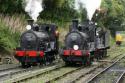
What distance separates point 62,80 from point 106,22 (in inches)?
1970

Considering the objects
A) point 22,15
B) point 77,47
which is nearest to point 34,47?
point 77,47

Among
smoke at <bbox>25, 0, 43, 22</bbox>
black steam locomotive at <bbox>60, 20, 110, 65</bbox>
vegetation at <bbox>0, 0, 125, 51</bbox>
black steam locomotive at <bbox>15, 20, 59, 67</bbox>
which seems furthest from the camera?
smoke at <bbox>25, 0, 43, 22</bbox>

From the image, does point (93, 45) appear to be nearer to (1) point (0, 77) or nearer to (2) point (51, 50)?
(2) point (51, 50)

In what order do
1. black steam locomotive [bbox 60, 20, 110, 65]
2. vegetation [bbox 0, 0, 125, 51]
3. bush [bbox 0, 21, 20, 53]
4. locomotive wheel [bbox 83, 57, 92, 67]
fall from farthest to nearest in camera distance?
vegetation [bbox 0, 0, 125, 51] → bush [bbox 0, 21, 20, 53] → locomotive wheel [bbox 83, 57, 92, 67] → black steam locomotive [bbox 60, 20, 110, 65]

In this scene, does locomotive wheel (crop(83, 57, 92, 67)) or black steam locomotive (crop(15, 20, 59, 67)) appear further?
locomotive wheel (crop(83, 57, 92, 67))

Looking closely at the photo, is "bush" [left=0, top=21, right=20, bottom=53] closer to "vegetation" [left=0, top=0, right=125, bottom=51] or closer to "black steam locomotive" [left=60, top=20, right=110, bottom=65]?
"vegetation" [left=0, top=0, right=125, bottom=51]

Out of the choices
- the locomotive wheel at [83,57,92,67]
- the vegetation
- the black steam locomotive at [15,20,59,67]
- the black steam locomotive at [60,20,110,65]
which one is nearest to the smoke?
the vegetation

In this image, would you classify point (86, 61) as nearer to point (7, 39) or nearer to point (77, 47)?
point (77, 47)

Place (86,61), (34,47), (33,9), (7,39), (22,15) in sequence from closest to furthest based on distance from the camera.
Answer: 1. (34,47)
2. (86,61)
3. (7,39)
4. (33,9)
5. (22,15)

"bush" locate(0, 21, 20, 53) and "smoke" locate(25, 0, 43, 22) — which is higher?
"smoke" locate(25, 0, 43, 22)

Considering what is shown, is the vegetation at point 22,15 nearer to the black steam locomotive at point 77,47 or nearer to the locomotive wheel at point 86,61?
the black steam locomotive at point 77,47

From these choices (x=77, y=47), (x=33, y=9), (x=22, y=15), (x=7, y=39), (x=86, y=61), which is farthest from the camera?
(x=22, y=15)

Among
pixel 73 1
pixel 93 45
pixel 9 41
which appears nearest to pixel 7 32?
pixel 9 41

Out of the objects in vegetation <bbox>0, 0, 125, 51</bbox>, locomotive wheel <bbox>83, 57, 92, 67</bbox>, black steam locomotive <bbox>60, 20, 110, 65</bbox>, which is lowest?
locomotive wheel <bbox>83, 57, 92, 67</bbox>
